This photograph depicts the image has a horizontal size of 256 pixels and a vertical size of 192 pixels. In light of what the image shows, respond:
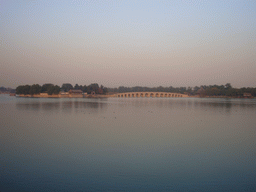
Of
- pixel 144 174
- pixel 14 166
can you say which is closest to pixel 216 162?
pixel 144 174

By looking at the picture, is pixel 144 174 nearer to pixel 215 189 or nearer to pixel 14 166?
pixel 215 189

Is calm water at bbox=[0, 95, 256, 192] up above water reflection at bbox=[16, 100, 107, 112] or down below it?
above

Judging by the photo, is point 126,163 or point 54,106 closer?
point 126,163

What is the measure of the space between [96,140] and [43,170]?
5384 millimetres

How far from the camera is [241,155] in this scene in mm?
10875

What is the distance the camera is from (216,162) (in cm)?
970

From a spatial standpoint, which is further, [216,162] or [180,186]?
[216,162]

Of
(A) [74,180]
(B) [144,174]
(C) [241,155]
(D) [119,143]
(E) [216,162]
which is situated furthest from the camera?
(D) [119,143]

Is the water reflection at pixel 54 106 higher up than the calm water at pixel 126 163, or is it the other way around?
the calm water at pixel 126 163

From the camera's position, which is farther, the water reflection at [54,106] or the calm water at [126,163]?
the water reflection at [54,106]

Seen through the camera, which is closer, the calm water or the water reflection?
the calm water

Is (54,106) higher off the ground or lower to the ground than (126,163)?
lower

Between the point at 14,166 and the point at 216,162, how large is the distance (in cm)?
798

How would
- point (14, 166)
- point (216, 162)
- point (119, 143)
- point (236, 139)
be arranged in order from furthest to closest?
point (236, 139) < point (119, 143) < point (216, 162) < point (14, 166)
